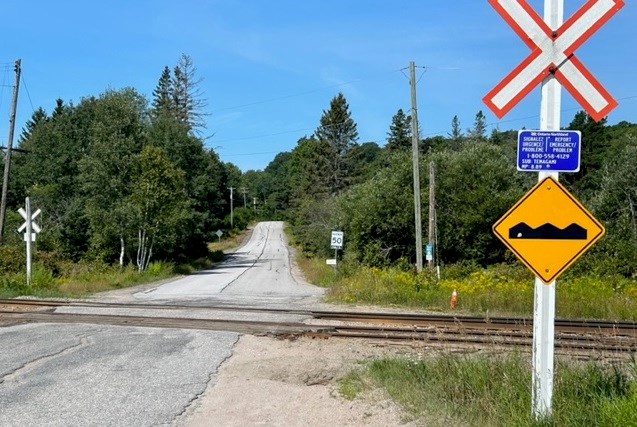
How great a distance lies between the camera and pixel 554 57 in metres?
6.11

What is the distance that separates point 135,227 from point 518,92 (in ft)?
142

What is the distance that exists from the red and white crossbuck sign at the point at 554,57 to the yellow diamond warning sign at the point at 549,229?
0.79m

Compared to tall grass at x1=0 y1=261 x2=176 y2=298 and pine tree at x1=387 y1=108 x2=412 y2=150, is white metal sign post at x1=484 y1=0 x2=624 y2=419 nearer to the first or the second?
tall grass at x1=0 y1=261 x2=176 y2=298

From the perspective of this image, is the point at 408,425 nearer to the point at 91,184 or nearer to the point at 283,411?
the point at 283,411

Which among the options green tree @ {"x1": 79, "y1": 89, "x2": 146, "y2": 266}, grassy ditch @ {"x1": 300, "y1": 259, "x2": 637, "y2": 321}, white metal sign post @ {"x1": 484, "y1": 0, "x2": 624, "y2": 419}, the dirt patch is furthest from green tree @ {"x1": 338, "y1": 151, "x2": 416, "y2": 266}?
white metal sign post @ {"x1": 484, "y1": 0, "x2": 624, "y2": 419}

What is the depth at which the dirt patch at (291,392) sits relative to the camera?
7438 mm

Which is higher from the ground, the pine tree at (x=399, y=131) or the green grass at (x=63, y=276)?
the pine tree at (x=399, y=131)

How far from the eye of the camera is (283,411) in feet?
25.7

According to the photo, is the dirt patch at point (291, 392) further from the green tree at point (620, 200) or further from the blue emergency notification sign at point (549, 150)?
the green tree at point (620, 200)

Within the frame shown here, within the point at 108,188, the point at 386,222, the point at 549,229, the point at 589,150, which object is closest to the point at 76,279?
the point at 108,188

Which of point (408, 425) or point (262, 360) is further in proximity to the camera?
point (262, 360)

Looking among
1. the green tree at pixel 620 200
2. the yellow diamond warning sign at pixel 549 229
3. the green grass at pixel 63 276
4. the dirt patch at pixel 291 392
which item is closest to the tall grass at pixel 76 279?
the green grass at pixel 63 276

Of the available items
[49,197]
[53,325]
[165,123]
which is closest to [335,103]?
[165,123]

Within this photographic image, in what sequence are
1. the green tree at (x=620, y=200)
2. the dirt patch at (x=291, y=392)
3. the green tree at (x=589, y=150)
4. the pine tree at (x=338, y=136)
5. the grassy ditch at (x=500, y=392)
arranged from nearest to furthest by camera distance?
the grassy ditch at (x=500, y=392)
the dirt patch at (x=291, y=392)
the green tree at (x=620, y=200)
the green tree at (x=589, y=150)
the pine tree at (x=338, y=136)
